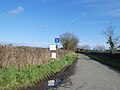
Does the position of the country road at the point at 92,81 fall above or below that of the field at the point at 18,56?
below

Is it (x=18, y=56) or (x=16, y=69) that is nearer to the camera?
(x=16, y=69)

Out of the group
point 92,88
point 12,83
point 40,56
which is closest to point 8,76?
point 12,83

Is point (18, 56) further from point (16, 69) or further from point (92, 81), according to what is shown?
point (92, 81)

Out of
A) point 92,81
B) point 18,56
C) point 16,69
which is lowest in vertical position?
point 92,81

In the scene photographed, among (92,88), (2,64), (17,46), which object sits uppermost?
(17,46)

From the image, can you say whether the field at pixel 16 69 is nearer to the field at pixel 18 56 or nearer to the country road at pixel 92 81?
the field at pixel 18 56

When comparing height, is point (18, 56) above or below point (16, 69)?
above

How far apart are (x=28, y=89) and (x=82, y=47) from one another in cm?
17876

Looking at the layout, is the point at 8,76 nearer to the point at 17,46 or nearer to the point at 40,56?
the point at 17,46

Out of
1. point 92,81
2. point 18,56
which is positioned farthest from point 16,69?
point 92,81

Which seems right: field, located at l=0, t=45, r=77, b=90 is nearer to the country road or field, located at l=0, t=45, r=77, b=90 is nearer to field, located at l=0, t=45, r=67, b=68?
field, located at l=0, t=45, r=67, b=68

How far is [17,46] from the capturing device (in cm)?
1684

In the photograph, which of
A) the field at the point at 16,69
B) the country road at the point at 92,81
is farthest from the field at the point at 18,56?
the country road at the point at 92,81

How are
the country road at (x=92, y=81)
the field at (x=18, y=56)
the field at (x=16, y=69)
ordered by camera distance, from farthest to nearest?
the field at (x=18, y=56), the country road at (x=92, y=81), the field at (x=16, y=69)
